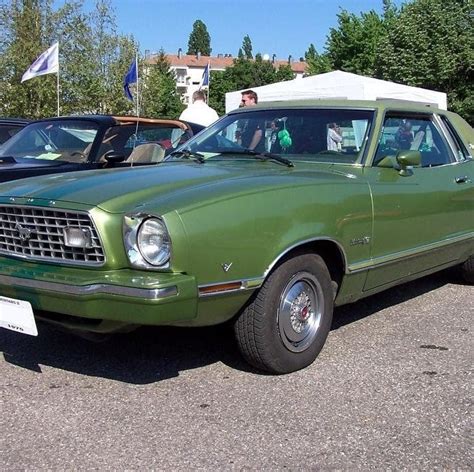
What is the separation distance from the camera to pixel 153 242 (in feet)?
10.7

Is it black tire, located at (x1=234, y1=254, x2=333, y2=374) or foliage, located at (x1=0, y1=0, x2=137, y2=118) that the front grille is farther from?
foliage, located at (x1=0, y1=0, x2=137, y2=118)

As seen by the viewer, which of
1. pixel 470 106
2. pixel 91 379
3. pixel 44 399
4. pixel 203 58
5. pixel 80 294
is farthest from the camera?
pixel 203 58

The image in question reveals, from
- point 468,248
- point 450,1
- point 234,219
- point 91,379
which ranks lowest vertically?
point 91,379

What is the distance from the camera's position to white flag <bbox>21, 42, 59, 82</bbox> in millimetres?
14805

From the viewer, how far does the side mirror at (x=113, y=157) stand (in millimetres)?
6613

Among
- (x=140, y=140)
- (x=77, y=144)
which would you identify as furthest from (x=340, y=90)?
(x=77, y=144)

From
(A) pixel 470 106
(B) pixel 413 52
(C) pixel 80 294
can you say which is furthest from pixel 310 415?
(B) pixel 413 52

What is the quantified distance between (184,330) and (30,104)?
19.5 m

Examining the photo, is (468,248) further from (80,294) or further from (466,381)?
(80,294)

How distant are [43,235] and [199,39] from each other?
126475 mm

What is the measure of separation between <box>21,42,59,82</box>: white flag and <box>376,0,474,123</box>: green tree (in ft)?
72.6

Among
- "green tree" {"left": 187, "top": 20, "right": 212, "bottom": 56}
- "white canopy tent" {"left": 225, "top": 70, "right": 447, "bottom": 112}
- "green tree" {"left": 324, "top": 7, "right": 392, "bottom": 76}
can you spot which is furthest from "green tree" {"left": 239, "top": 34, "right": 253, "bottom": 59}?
"white canopy tent" {"left": 225, "top": 70, "right": 447, "bottom": 112}

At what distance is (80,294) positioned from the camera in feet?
10.6

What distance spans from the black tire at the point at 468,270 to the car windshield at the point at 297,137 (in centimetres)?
191
